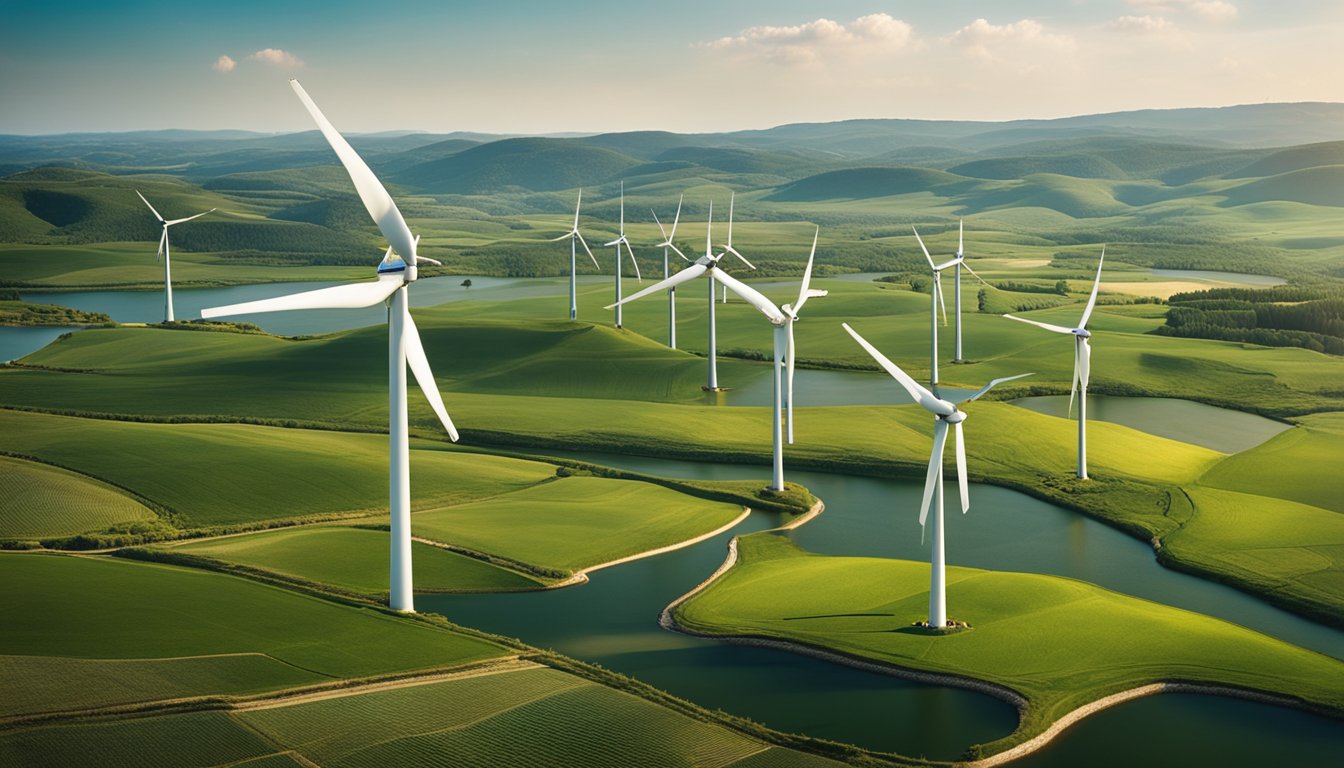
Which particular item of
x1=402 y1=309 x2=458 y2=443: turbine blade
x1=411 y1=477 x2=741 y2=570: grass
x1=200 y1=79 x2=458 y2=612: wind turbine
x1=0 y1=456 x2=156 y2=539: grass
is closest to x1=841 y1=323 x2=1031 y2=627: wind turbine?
x1=402 y1=309 x2=458 y2=443: turbine blade

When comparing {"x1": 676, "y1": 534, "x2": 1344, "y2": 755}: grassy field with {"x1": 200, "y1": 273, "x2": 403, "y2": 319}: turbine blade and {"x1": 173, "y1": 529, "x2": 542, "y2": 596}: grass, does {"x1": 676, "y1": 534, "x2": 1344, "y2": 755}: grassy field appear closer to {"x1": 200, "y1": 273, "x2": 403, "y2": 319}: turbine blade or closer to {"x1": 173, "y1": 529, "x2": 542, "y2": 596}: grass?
{"x1": 173, "y1": 529, "x2": 542, "y2": 596}: grass

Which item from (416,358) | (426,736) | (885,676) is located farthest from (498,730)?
(416,358)

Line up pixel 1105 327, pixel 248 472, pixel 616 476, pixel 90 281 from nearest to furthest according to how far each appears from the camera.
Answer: pixel 248 472 < pixel 616 476 < pixel 1105 327 < pixel 90 281

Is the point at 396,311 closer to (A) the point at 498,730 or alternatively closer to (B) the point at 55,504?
(A) the point at 498,730

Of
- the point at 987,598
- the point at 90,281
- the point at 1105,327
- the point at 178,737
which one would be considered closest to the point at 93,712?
the point at 178,737

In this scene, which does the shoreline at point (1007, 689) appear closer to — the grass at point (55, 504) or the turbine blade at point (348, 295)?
the turbine blade at point (348, 295)

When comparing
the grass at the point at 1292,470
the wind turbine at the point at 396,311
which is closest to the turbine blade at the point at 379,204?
the wind turbine at the point at 396,311

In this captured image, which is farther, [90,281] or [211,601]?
[90,281]

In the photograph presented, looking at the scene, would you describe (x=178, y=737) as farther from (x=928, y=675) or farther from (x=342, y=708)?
(x=928, y=675)
